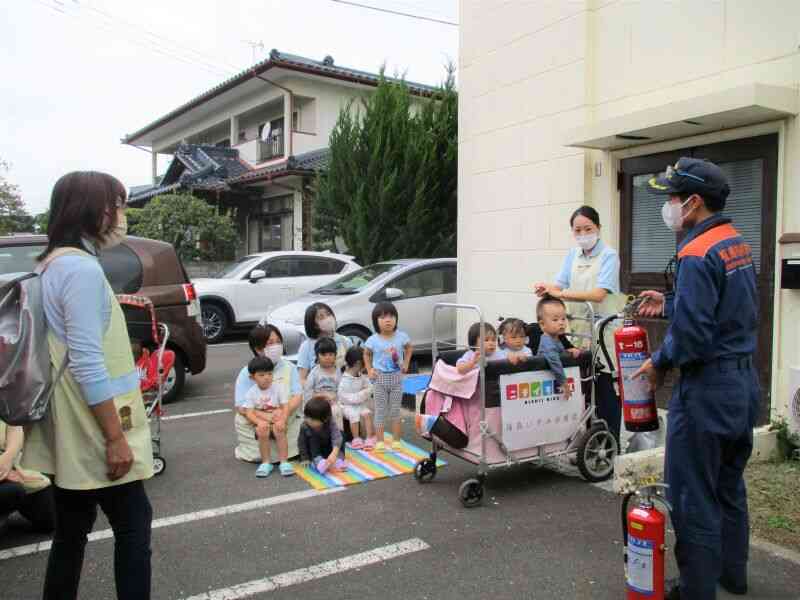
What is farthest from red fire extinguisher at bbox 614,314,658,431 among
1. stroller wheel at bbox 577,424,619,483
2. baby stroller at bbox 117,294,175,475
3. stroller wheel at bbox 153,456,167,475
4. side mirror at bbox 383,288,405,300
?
side mirror at bbox 383,288,405,300

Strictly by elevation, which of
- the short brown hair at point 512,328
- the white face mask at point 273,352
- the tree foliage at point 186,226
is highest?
the tree foliage at point 186,226

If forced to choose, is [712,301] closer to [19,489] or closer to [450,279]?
[19,489]

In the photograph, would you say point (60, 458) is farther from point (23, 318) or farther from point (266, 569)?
point (266, 569)

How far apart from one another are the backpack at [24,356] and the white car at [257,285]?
9454 mm

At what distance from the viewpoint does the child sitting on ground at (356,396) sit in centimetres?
→ 577

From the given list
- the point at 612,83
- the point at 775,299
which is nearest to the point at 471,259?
the point at 612,83

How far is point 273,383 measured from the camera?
18.1 feet

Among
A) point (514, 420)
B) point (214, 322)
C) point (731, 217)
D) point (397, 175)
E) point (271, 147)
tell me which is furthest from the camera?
point (271, 147)

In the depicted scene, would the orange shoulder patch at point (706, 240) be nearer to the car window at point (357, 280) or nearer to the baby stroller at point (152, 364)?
the baby stroller at point (152, 364)

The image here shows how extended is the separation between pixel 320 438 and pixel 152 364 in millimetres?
1454

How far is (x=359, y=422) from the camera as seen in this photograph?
588 cm

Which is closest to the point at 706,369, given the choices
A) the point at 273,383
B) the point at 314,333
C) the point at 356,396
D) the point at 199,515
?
the point at 199,515

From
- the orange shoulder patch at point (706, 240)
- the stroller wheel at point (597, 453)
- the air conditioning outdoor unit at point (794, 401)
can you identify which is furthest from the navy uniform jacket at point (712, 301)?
the air conditioning outdoor unit at point (794, 401)

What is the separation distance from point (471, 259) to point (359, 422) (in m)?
3.23
